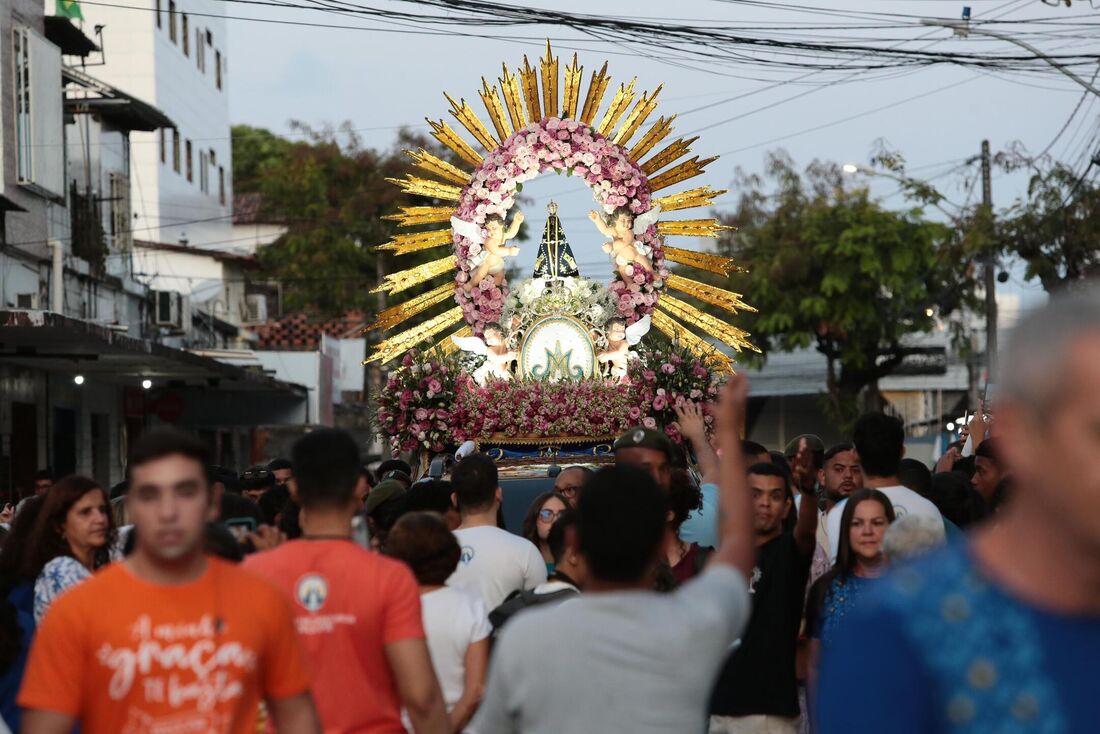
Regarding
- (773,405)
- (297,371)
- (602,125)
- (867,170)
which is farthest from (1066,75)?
(773,405)

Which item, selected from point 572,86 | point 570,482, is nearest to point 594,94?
point 572,86

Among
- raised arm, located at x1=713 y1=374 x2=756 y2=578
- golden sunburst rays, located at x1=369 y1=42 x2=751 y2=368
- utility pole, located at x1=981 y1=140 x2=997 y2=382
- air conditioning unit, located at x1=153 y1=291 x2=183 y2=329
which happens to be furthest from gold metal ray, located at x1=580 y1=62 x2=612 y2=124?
air conditioning unit, located at x1=153 y1=291 x2=183 y2=329

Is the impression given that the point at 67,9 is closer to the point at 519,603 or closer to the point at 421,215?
the point at 421,215

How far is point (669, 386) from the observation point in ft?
43.9

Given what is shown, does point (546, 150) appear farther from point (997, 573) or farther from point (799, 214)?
point (799, 214)

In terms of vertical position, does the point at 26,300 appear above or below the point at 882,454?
above

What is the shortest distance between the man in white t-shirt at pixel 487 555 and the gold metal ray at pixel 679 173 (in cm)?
784

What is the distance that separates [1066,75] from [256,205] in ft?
130

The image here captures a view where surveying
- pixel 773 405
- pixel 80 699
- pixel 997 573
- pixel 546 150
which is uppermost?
pixel 546 150

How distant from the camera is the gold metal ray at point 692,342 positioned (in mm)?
13860

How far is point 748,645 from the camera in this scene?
23.2 feet

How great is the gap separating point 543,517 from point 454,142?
290 inches

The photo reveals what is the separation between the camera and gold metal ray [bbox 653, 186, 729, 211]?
1511cm

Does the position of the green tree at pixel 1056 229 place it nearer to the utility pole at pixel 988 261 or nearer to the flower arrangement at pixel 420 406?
the utility pole at pixel 988 261
